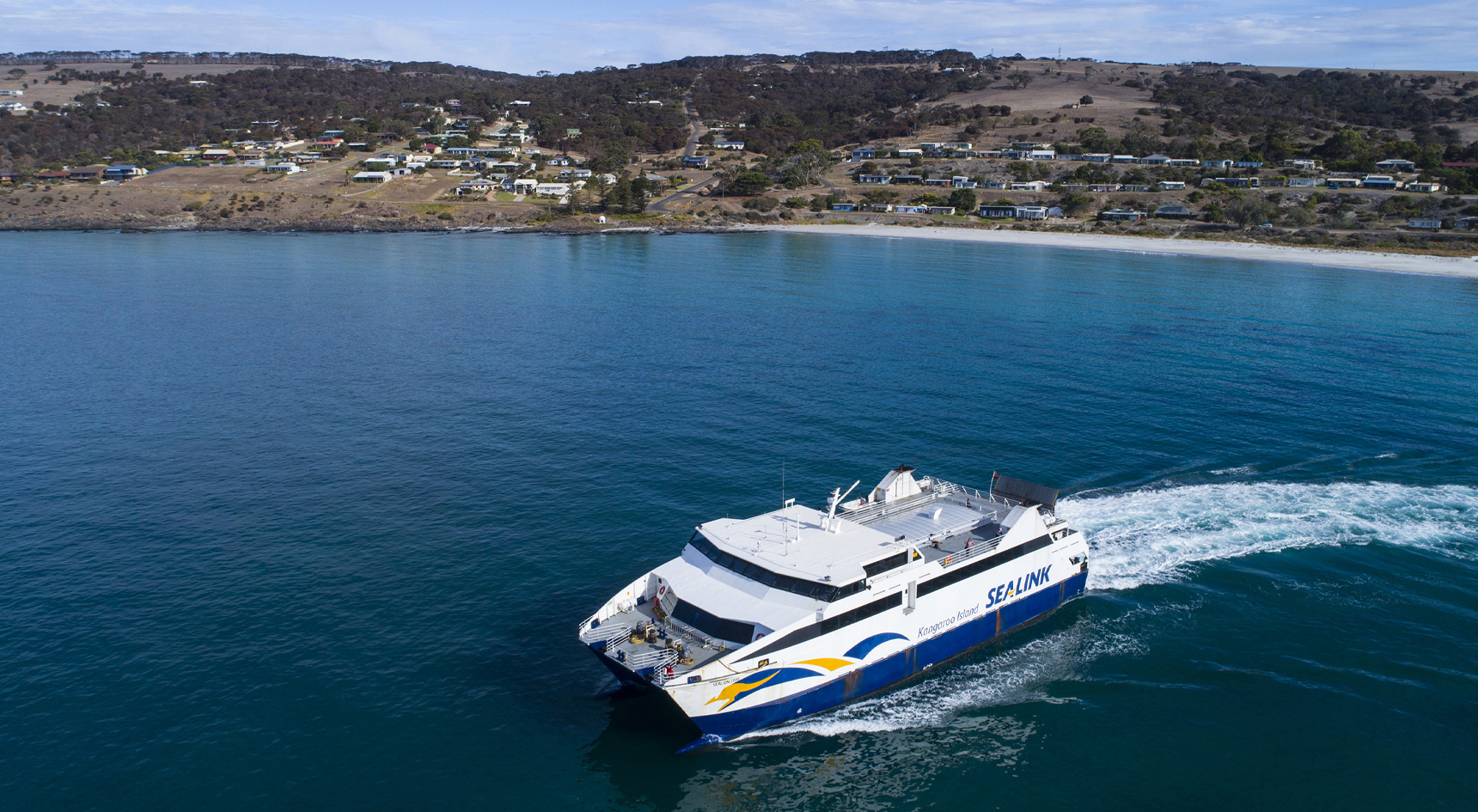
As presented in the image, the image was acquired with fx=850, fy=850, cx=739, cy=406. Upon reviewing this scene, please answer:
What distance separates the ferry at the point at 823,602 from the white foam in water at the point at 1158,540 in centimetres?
106

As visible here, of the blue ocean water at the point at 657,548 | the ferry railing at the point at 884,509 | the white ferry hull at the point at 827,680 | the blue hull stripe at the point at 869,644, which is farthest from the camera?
the ferry railing at the point at 884,509

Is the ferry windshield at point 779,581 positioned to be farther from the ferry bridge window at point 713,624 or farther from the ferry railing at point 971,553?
the ferry railing at point 971,553

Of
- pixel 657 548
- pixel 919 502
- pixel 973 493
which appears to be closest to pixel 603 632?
pixel 657 548

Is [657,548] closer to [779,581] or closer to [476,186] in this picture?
[779,581]

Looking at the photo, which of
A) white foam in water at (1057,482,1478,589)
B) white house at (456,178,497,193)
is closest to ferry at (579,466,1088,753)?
white foam in water at (1057,482,1478,589)

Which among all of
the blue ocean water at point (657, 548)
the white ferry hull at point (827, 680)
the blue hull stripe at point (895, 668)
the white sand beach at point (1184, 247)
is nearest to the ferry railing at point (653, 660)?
the white ferry hull at point (827, 680)

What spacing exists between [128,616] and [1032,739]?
32226mm

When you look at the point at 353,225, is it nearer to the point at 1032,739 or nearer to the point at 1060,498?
the point at 1060,498

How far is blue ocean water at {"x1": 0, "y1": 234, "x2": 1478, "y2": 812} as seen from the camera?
24.8 meters

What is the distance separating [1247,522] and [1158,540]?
513cm

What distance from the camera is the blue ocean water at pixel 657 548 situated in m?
24.8

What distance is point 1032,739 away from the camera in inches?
1030

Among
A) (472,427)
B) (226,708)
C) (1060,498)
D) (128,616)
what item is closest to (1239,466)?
(1060,498)

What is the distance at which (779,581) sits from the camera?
28.1 metres
